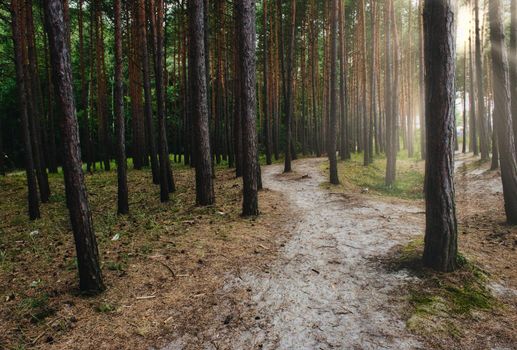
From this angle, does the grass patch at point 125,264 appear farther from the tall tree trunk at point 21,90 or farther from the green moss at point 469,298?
the green moss at point 469,298

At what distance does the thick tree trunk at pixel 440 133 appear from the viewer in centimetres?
450

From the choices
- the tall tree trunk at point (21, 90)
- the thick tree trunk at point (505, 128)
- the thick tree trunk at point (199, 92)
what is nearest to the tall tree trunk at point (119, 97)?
the thick tree trunk at point (199, 92)

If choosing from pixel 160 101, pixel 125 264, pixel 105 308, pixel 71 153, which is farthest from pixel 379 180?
pixel 71 153

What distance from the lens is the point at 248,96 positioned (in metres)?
8.25

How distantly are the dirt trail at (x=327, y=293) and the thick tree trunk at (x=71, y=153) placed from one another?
197 cm

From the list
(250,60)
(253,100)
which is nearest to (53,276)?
(253,100)

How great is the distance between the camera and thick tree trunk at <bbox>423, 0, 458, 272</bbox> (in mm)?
4504

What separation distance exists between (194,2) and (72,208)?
22.2 ft

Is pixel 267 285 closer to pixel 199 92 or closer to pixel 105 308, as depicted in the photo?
pixel 105 308

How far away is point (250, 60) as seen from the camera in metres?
8.21

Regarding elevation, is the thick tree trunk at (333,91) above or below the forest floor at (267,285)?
above

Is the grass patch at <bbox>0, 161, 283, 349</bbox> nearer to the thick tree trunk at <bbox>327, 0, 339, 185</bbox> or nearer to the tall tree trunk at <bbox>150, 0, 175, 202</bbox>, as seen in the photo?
the tall tree trunk at <bbox>150, 0, 175, 202</bbox>

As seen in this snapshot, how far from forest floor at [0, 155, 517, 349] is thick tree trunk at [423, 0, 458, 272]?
416 millimetres

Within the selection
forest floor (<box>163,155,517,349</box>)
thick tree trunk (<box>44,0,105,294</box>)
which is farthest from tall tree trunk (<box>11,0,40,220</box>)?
forest floor (<box>163,155,517,349</box>)
